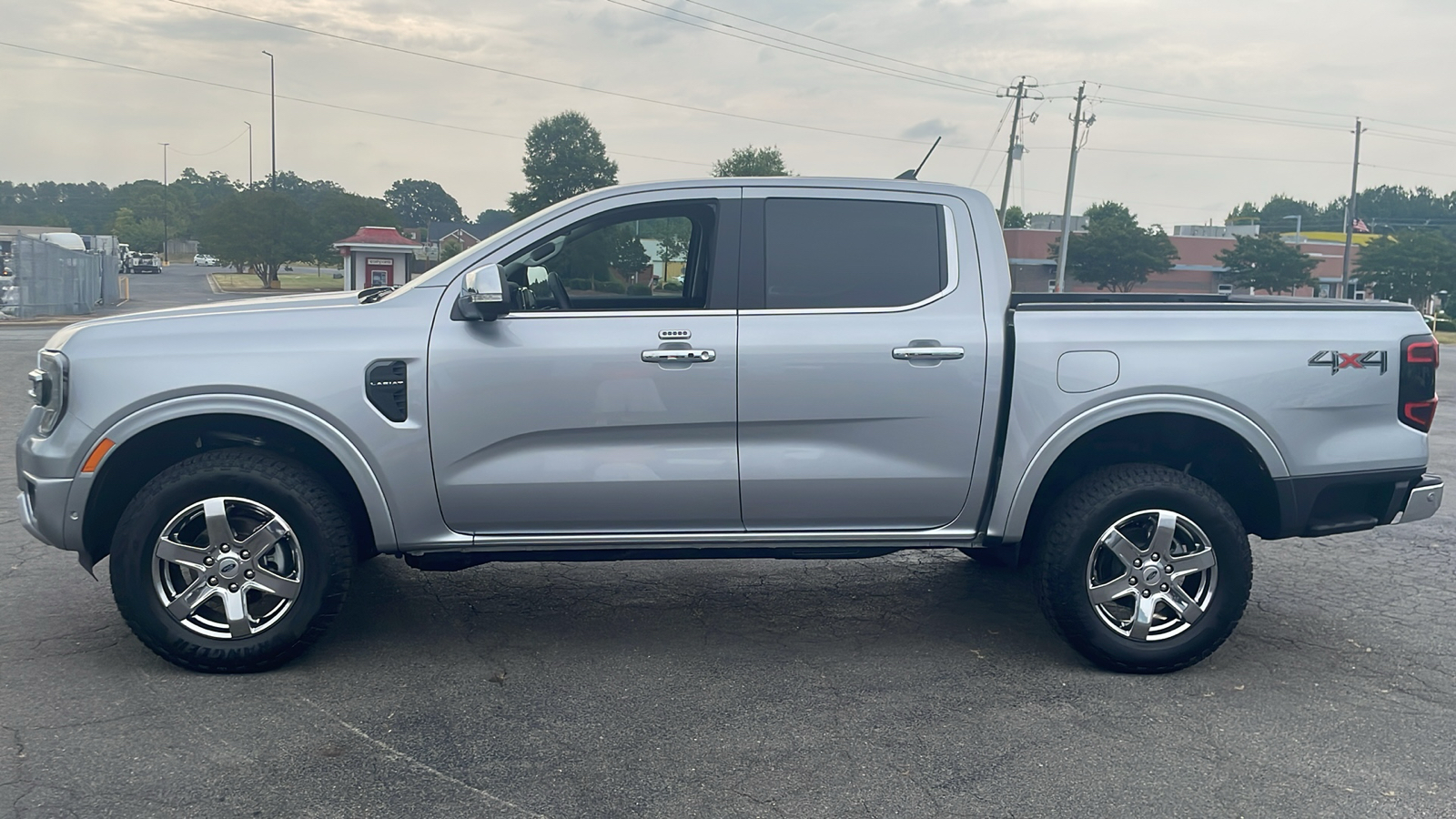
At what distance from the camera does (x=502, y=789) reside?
350 centimetres

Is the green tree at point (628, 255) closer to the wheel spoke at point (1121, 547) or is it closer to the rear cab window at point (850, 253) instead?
the rear cab window at point (850, 253)

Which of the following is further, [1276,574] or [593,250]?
[1276,574]

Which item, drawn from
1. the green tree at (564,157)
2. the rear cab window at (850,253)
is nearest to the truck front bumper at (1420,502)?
the rear cab window at (850,253)

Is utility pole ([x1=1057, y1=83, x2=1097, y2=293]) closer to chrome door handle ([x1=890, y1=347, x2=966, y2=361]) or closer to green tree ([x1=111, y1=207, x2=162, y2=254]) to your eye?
chrome door handle ([x1=890, y1=347, x2=966, y2=361])

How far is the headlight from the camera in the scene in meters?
4.32

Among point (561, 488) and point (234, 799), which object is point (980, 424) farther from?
point (234, 799)

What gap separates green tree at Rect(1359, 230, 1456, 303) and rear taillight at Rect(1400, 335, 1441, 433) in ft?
244

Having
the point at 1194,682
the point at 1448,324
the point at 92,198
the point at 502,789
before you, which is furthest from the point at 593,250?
the point at 92,198

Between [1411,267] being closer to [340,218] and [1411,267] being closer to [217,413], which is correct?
[340,218]

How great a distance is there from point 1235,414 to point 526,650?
10.0 ft

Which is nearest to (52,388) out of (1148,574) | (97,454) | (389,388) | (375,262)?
(97,454)

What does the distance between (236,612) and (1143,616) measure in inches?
139

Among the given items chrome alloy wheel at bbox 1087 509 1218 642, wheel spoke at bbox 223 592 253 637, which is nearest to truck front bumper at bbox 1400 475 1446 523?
chrome alloy wheel at bbox 1087 509 1218 642

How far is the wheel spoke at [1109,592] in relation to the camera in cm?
456
